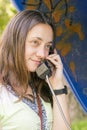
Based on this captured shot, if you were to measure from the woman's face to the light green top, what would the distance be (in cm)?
15

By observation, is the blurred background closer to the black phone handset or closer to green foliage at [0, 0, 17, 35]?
green foliage at [0, 0, 17, 35]

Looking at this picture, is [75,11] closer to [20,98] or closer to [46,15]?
[46,15]

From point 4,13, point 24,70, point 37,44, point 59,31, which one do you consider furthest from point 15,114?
point 4,13

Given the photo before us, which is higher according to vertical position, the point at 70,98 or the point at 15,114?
the point at 15,114

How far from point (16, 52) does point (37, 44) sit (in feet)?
0.30

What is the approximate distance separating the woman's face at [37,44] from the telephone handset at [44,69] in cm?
2

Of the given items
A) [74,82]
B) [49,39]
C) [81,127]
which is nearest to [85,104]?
[74,82]

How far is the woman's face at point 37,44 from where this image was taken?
219 cm

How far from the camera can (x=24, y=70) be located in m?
2.20

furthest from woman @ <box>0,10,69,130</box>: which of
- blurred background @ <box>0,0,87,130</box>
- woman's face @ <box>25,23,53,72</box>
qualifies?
blurred background @ <box>0,0,87,130</box>

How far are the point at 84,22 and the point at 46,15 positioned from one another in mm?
327

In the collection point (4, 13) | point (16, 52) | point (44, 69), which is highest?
point (16, 52)

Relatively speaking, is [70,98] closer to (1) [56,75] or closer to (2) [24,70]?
(1) [56,75]

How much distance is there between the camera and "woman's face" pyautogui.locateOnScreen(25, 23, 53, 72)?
219 centimetres
